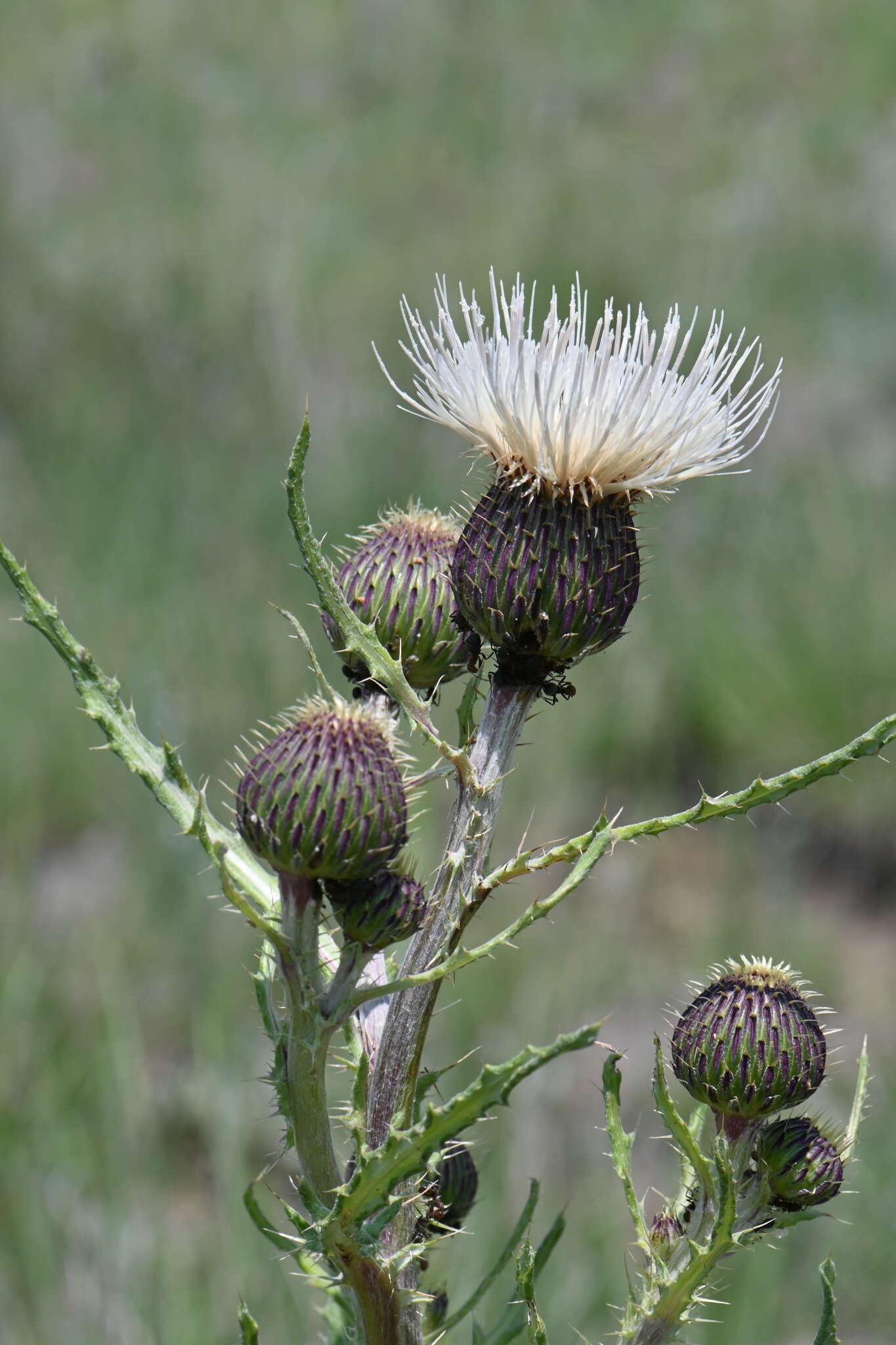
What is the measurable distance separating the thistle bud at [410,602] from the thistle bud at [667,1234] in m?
0.88

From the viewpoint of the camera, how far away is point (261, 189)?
14.2 m

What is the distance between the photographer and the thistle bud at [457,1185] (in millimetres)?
1970

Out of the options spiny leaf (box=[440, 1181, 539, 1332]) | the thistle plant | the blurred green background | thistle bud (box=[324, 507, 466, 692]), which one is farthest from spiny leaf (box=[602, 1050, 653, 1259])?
the blurred green background

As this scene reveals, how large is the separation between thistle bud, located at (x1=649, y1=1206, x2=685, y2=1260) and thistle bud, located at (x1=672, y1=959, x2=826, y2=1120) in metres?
0.17

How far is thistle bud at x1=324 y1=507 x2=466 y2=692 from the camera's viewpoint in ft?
6.48

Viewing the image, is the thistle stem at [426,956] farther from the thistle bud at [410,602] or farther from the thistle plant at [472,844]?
the thistle bud at [410,602]

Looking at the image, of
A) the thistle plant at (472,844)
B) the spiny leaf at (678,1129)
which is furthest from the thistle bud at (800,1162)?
the spiny leaf at (678,1129)

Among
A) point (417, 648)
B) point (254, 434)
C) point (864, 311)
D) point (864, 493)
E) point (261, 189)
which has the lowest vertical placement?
point (417, 648)

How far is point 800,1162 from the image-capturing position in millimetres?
1781

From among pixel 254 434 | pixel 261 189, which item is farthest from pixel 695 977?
pixel 261 189

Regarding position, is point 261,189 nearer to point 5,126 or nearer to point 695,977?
point 5,126

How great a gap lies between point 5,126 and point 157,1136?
1341 cm

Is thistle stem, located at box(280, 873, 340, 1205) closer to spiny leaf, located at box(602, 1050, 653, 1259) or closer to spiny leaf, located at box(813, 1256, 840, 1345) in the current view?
spiny leaf, located at box(602, 1050, 653, 1259)

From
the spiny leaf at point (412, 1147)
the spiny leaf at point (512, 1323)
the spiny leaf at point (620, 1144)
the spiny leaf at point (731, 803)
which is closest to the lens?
the spiny leaf at point (412, 1147)
